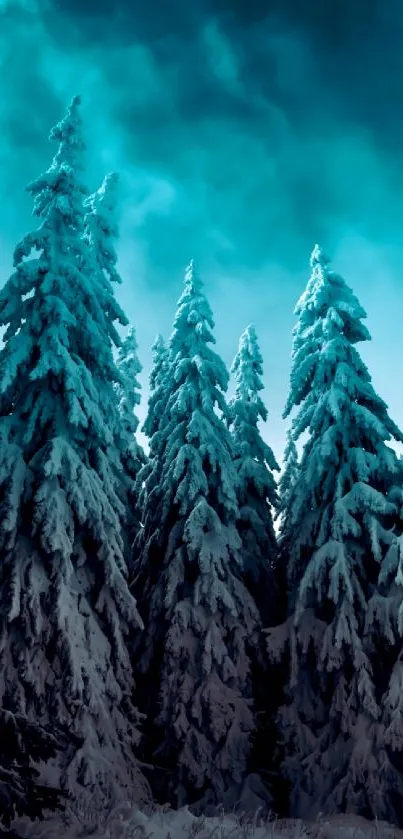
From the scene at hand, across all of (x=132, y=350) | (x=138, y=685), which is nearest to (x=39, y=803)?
(x=138, y=685)

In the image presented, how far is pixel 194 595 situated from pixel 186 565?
55.5 inches

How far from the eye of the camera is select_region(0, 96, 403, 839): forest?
11.8m

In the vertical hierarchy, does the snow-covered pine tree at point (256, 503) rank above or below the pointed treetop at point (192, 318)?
below

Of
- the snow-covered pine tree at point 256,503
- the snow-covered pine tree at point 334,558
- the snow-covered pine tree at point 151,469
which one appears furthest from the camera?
the snow-covered pine tree at point 151,469

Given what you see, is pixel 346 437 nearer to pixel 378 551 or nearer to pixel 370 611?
pixel 378 551

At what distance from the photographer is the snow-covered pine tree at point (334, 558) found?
1388 centimetres

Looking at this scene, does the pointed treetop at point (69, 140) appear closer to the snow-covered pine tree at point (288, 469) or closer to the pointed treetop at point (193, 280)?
the pointed treetop at point (193, 280)

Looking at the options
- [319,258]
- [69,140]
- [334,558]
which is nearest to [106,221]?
[69,140]

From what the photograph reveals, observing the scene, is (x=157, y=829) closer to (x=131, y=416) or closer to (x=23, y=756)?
(x=23, y=756)

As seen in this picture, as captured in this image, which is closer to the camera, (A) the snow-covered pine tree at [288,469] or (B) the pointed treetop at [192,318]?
(B) the pointed treetop at [192,318]

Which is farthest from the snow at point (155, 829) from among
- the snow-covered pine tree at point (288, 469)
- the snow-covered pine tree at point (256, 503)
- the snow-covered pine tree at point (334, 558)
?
the snow-covered pine tree at point (288, 469)

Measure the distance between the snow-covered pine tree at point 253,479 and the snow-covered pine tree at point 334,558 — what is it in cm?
292

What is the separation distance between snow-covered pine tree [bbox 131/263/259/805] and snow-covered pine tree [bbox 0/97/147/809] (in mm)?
2369

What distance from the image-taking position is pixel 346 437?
16688 mm
